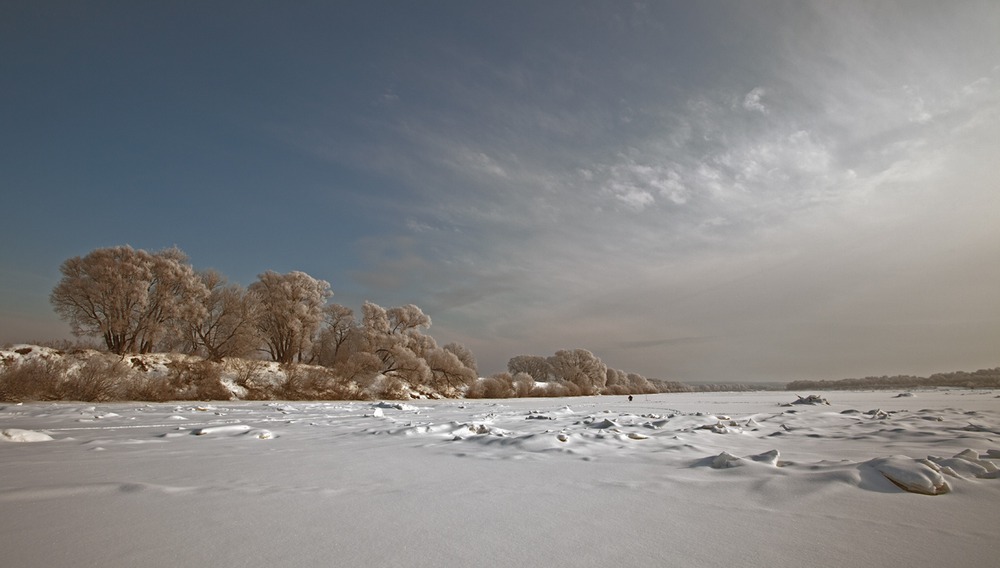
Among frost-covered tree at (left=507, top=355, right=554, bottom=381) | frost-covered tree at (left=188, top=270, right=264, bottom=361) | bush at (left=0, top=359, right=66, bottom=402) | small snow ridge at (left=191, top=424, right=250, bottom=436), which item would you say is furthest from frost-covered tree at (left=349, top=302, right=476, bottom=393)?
frost-covered tree at (left=507, top=355, right=554, bottom=381)

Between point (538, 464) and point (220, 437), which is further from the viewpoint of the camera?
point (220, 437)

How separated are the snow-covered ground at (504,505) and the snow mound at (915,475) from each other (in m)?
0.01

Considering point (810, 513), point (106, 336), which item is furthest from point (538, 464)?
point (106, 336)

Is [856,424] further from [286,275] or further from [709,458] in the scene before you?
[286,275]

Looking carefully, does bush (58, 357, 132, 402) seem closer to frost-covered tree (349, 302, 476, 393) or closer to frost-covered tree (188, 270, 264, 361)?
frost-covered tree (188, 270, 264, 361)

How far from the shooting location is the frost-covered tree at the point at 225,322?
2402 cm

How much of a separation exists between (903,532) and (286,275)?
32586mm

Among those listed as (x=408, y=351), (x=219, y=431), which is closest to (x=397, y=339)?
(x=408, y=351)

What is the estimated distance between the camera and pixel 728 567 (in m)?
1.50

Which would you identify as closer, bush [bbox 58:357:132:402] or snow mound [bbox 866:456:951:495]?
snow mound [bbox 866:456:951:495]

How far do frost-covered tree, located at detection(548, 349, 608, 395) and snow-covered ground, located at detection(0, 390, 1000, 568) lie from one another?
54814 mm

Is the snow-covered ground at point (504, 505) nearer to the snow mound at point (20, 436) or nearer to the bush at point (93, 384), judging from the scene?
the snow mound at point (20, 436)

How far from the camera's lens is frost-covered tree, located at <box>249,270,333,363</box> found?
28891 millimetres

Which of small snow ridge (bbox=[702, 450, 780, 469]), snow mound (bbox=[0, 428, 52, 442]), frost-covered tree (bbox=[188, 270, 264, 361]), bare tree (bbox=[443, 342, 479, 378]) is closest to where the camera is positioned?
small snow ridge (bbox=[702, 450, 780, 469])
